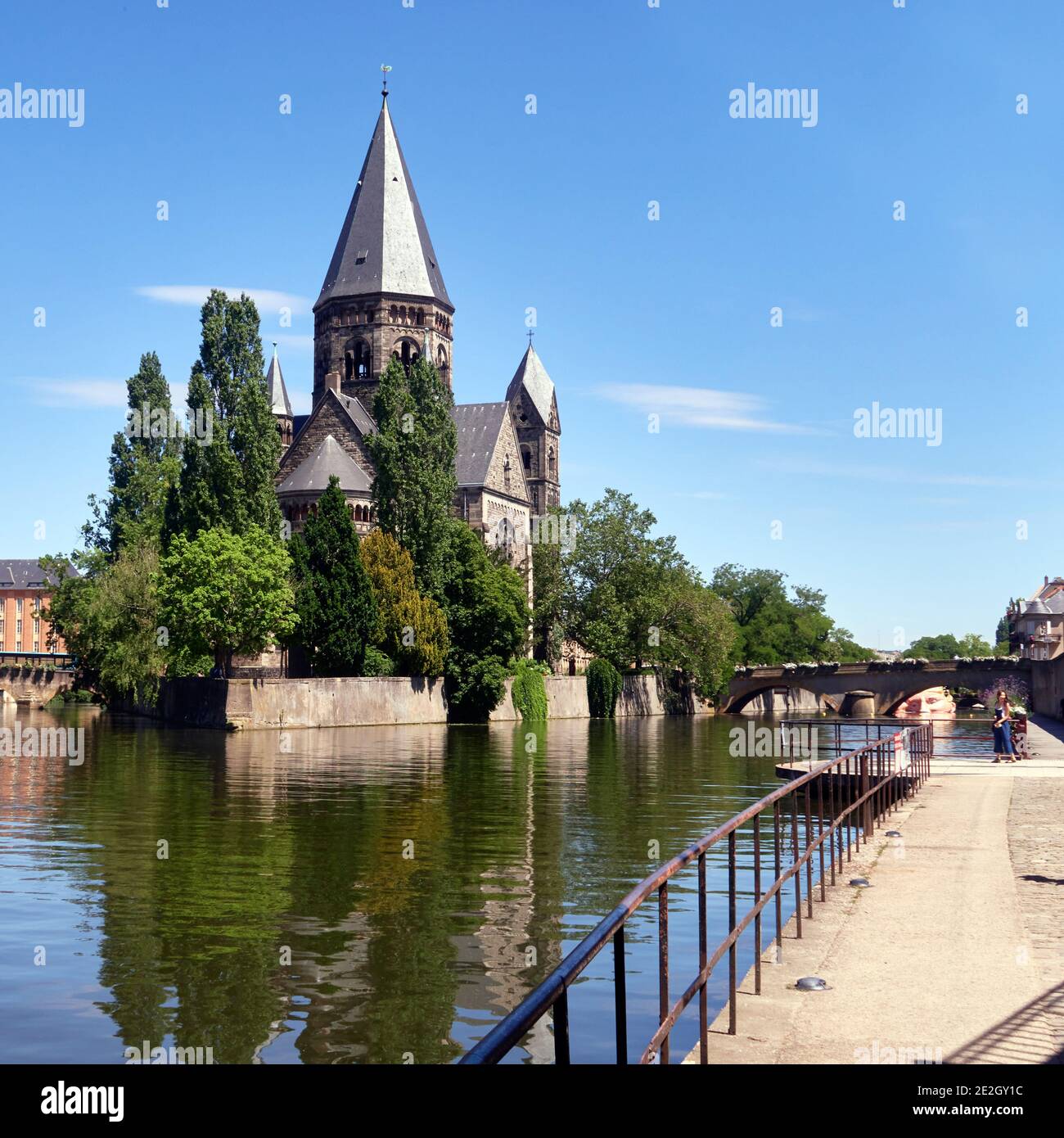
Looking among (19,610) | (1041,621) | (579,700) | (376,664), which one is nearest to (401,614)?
(376,664)

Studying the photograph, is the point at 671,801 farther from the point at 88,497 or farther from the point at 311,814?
the point at 88,497

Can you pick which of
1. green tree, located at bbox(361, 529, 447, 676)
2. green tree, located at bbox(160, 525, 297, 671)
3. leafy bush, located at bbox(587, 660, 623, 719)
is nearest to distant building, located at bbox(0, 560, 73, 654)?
leafy bush, located at bbox(587, 660, 623, 719)

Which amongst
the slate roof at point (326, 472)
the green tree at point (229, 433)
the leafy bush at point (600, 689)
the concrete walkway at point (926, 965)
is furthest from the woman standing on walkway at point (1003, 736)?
the slate roof at point (326, 472)

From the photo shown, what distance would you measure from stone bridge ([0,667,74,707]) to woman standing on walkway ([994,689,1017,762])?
283 feet

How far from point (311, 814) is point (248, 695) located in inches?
1339

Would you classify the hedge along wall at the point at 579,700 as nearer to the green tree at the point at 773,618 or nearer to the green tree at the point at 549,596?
the green tree at the point at 549,596

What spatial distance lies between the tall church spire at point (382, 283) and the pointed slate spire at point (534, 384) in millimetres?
24067

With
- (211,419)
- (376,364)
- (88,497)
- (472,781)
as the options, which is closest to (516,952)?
(472,781)

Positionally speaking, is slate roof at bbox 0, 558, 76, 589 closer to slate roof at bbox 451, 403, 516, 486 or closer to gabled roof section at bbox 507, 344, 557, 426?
gabled roof section at bbox 507, 344, 557, 426

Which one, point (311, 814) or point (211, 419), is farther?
point (211, 419)

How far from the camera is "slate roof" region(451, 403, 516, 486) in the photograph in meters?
99.2

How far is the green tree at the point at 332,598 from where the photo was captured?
62906 millimetres

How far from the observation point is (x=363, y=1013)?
11.0 meters

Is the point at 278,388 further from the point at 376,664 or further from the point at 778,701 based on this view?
the point at 778,701
